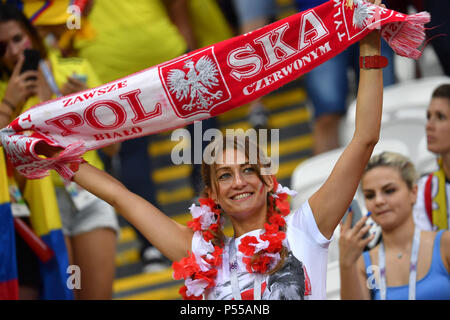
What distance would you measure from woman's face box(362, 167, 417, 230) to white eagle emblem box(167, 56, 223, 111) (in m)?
0.78

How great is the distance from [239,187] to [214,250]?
0.73ft

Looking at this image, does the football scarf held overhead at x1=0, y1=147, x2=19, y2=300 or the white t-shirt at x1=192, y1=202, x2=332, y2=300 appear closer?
the white t-shirt at x1=192, y1=202, x2=332, y2=300

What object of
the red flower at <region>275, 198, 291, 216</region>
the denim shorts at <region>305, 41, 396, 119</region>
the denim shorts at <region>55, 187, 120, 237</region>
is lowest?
the red flower at <region>275, 198, 291, 216</region>

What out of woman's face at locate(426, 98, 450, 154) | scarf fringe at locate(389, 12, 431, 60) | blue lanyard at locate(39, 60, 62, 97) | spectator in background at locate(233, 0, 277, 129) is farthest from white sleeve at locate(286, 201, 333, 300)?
spectator in background at locate(233, 0, 277, 129)

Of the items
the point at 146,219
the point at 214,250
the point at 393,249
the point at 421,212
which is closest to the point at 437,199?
the point at 421,212

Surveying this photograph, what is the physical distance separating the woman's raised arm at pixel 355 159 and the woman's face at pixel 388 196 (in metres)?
0.65

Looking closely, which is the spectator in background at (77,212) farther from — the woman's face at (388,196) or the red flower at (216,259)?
the woman's face at (388,196)

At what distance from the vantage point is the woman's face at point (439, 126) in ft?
11.7

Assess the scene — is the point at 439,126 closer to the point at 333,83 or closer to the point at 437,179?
the point at 437,179

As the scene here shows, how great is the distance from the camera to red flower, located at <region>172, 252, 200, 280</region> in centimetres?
276

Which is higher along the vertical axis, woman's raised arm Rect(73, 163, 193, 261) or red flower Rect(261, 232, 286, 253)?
woman's raised arm Rect(73, 163, 193, 261)

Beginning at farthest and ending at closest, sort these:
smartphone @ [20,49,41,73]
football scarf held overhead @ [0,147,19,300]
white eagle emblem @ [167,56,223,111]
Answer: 1. smartphone @ [20,49,41,73]
2. football scarf held overhead @ [0,147,19,300]
3. white eagle emblem @ [167,56,223,111]

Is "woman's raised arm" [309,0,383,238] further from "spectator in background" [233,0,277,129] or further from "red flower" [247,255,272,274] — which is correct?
"spectator in background" [233,0,277,129]
